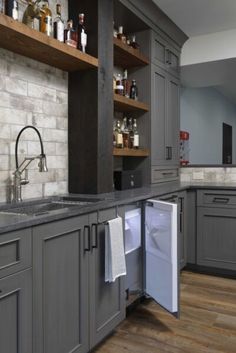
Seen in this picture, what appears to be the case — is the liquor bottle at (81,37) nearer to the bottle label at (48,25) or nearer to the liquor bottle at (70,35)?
the liquor bottle at (70,35)

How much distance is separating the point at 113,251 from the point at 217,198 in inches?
69.2

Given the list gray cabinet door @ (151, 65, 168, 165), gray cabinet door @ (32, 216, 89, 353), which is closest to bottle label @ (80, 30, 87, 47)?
gray cabinet door @ (151, 65, 168, 165)

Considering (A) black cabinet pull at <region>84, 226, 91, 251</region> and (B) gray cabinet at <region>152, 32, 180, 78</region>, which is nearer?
(A) black cabinet pull at <region>84, 226, 91, 251</region>

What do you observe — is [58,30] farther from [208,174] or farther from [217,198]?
[208,174]

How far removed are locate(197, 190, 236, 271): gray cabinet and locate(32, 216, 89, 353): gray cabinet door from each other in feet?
6.20

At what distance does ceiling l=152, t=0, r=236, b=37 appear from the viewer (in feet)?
10.3

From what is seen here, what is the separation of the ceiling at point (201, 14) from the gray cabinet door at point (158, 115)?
1.80ft

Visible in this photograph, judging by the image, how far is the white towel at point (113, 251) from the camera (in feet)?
6.42

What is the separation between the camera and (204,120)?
6.21m

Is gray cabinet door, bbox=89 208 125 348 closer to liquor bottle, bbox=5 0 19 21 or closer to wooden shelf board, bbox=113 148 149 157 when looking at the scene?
wooden shelf board, bbox=113 148 149 157

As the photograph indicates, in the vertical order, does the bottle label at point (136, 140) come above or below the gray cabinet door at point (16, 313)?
above

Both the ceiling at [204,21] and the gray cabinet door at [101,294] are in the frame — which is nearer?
the gray cabinet door at [101,294]

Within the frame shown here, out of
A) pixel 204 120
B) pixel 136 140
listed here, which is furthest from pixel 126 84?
pixel 204 120

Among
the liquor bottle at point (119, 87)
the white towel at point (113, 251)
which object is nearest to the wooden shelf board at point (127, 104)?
the liquor bottle at point (119, 87)
